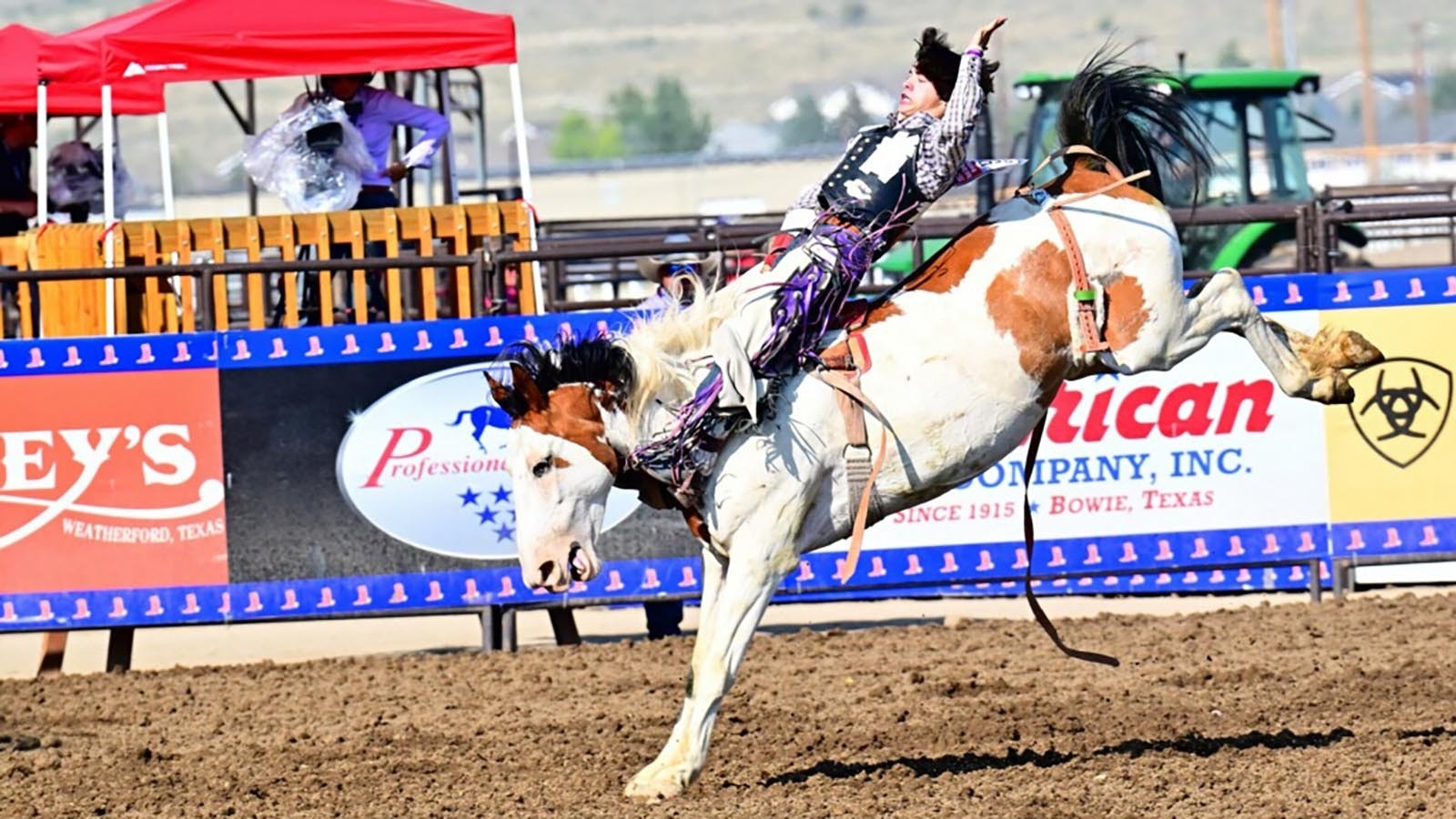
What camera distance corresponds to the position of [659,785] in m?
→ 5.99

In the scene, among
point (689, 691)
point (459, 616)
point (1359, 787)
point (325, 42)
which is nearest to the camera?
point (1359, 787)

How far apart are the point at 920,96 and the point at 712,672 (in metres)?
1.91

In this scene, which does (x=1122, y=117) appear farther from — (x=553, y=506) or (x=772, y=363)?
(x=553, y=506)

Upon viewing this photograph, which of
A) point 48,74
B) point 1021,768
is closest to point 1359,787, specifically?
point 1021,768

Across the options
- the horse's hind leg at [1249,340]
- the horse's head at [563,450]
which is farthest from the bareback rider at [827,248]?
the horse's hind leg at [1249,340]

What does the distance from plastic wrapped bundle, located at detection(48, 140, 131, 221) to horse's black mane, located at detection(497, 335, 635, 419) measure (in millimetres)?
7082

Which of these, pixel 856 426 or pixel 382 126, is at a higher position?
pixel 382 126

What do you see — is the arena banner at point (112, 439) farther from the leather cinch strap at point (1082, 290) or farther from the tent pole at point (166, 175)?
the leather cinch strap at point (1082, 290)

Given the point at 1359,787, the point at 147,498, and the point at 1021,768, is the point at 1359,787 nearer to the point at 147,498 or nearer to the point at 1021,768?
the point at 1021,768

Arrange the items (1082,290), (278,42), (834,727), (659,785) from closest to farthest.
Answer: (659,785) < (1082,290) < (834,727) < (278,42)

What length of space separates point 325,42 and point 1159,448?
15.4 ft

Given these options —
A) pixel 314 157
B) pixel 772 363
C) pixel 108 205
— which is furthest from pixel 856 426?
pixel 108 205

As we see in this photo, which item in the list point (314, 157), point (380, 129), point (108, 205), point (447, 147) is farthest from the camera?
point (447, 147)

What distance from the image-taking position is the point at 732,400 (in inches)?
239
